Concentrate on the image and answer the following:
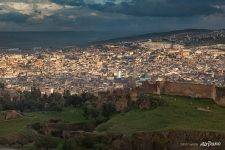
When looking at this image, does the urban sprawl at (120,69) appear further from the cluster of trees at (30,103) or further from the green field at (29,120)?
the green field at (29,120)

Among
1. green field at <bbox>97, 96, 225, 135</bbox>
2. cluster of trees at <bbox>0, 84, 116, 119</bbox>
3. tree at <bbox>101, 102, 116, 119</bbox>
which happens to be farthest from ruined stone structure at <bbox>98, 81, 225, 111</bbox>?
cluster of trees at <bbox>0, 84, 116, 119</bbox>

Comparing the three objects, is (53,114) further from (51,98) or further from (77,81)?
(77,81)

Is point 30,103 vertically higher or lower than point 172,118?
lower

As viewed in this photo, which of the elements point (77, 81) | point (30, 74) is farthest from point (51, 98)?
point (30, 74)

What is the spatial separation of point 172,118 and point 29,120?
23.4 metres

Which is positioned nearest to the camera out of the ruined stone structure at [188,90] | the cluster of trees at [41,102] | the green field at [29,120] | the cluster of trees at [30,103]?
the ruined stone structure at [188,90]

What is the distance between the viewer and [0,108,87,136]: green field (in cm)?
6342

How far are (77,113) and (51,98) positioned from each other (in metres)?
19.9

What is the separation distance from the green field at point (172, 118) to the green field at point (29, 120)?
12591mm

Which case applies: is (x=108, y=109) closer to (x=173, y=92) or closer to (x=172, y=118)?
(x=173, y=92)

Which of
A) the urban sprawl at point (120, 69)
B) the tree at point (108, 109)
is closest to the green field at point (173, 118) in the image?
the tree at point (108, 109)

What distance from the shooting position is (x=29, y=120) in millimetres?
68688

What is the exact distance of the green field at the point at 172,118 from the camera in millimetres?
47213

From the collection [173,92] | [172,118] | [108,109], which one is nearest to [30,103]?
[108,109]
